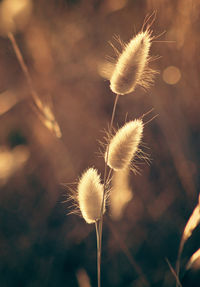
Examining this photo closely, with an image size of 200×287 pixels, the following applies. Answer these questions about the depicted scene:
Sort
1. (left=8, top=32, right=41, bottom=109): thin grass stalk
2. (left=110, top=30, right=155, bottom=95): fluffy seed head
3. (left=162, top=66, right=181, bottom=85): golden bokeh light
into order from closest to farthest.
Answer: (left=110, top=30, right=155, bottom=95): fluffy seed head, (left=8, top=32, right=41, bottom=109): thin grass stalk, (left=162, top=66, right=181, bottom=85): golden bokeh light

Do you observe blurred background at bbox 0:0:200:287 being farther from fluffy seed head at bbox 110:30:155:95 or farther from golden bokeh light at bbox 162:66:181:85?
fluffy seed head at bbox 110:30:155:95

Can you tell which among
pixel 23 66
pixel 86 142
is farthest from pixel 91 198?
pixel 23 66

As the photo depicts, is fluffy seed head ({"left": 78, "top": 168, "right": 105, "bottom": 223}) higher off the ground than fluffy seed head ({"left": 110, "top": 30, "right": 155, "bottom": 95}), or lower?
lower

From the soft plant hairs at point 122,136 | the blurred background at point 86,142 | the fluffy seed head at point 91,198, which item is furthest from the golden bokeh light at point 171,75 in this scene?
the fluffy seed head at point 91,198

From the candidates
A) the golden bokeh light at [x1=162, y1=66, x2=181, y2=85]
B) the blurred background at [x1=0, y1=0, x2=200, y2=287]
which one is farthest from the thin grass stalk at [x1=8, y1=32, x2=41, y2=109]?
the golden bokeh light at [x1=162, y1=66, x2=181, y2=85]

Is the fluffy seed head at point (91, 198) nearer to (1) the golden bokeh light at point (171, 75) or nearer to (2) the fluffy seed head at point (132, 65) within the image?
(2) the fluffy seed head at point (132, 65)

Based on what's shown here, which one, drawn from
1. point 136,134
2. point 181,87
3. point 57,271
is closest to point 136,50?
point 136,134
